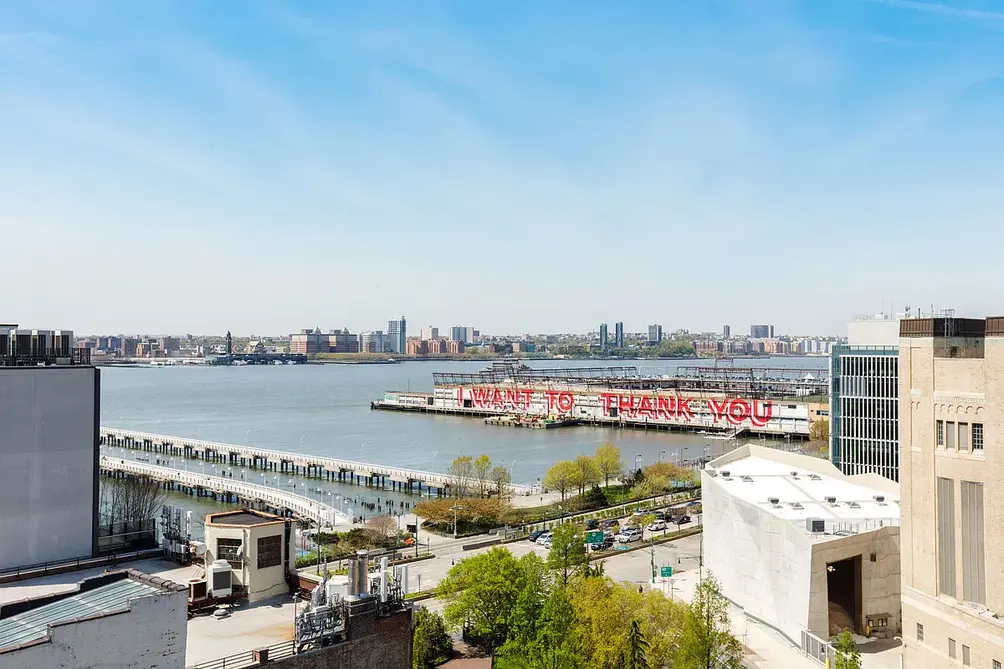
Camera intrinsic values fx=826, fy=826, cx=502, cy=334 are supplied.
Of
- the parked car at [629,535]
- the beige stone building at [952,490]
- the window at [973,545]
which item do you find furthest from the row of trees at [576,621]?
the parked car at [629,535]

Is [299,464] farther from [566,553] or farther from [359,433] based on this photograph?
[566,553]

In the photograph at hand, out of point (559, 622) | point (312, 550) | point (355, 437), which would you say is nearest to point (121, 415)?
point (355, 437)

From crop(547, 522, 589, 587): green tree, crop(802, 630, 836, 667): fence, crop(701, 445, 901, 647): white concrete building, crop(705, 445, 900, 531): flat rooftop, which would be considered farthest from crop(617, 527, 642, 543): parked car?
crop(802, 630, 836, 667): fence

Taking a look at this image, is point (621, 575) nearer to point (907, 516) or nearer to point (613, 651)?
point (613, 651)

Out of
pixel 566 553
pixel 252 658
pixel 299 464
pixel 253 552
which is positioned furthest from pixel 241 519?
pixel 299 464

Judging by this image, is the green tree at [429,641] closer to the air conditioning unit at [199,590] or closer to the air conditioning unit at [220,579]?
the air conditioning unit at [220,579]

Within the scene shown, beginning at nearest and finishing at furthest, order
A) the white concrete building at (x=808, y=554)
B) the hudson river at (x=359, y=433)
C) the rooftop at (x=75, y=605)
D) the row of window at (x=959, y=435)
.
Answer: the rooftop at (x=75, y=605) < the row of window at (x=959, y=435) < the white concrete building at (x=808, y=554) < the hudson river at (x=359, y=433)
